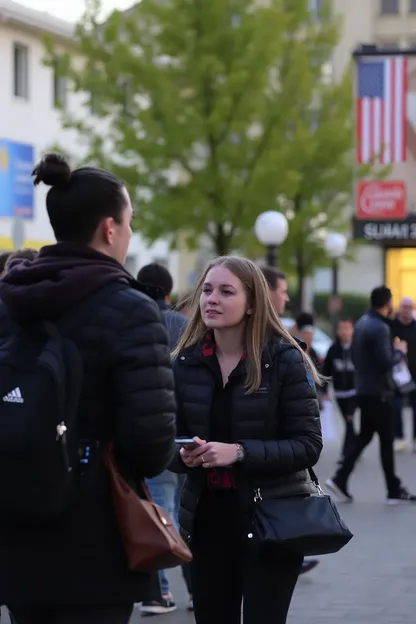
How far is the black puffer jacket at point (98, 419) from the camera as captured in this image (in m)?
3.44

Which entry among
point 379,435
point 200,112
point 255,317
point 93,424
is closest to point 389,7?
point 200,112

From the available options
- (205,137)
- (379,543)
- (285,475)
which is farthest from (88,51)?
(285,475)

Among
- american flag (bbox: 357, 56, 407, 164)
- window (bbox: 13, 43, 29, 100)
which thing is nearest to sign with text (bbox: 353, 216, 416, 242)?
american flag (bbox: 357, 56, 407, 164)

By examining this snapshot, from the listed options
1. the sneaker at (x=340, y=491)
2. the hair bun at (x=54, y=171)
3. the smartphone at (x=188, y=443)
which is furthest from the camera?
the sneaker at (x=340, y=491)

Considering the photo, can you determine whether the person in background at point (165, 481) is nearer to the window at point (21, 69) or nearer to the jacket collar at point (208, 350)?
the jacket collar at point (208, 350)

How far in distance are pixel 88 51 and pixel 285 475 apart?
25.6 meters

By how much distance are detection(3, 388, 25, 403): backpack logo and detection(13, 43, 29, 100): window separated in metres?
38.8

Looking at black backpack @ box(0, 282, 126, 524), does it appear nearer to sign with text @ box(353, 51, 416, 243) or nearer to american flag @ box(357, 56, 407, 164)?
sign with text @ box(353, 51, 416, 243)

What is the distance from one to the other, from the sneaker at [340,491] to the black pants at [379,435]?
36 mm

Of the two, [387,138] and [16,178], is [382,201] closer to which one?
[387,138]

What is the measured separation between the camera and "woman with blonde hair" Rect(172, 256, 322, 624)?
471cm

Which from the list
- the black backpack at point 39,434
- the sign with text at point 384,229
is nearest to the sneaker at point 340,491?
the black backpack at point 39,434

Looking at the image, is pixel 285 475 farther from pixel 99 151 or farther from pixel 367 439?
pixel 99 151

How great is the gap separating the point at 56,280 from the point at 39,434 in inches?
16.4
